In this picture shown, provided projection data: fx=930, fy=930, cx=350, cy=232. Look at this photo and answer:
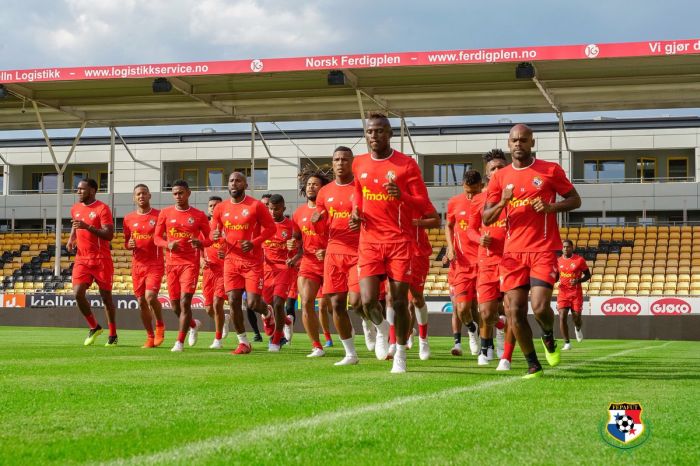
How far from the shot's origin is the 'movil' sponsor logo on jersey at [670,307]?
84.9 ft

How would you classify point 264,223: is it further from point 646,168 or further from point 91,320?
point 646,168

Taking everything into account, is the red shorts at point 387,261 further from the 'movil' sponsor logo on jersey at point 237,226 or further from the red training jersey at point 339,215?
the 'movil' sponsor logo on jersey at point 237,226

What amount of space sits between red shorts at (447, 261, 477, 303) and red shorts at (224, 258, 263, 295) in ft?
8.84

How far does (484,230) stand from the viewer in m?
11.4

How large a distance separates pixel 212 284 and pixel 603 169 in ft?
101

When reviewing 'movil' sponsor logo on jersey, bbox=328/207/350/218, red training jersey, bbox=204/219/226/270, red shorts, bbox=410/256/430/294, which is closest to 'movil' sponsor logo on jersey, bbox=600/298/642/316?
red training jersey, bbox=204/219/226/270

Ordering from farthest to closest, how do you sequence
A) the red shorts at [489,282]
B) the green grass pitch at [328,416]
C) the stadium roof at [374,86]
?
the stadium roof at [374,86] < the red shorts at [489,282] < the green grass pitch at [328,416]

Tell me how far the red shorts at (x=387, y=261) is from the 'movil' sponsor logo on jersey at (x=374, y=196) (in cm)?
45

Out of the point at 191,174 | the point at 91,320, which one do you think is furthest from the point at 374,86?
the point at 191,174

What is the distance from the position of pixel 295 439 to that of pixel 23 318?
27.4 m

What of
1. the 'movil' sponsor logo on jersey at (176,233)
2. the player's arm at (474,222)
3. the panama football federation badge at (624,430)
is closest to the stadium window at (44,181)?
the 'movil' sponsor logo on jersey at (176,233)

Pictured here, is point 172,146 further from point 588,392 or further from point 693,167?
point 588,392

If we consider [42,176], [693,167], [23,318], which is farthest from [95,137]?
[693,167]

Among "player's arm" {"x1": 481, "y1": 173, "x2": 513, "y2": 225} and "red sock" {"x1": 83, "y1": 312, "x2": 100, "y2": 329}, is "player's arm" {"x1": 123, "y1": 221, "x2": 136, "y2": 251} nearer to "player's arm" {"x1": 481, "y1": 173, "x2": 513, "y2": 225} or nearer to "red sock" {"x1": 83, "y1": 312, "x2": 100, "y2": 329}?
"red sock" {"x1": 83, "y1": 312, "x2": 100, "y2": 329}
